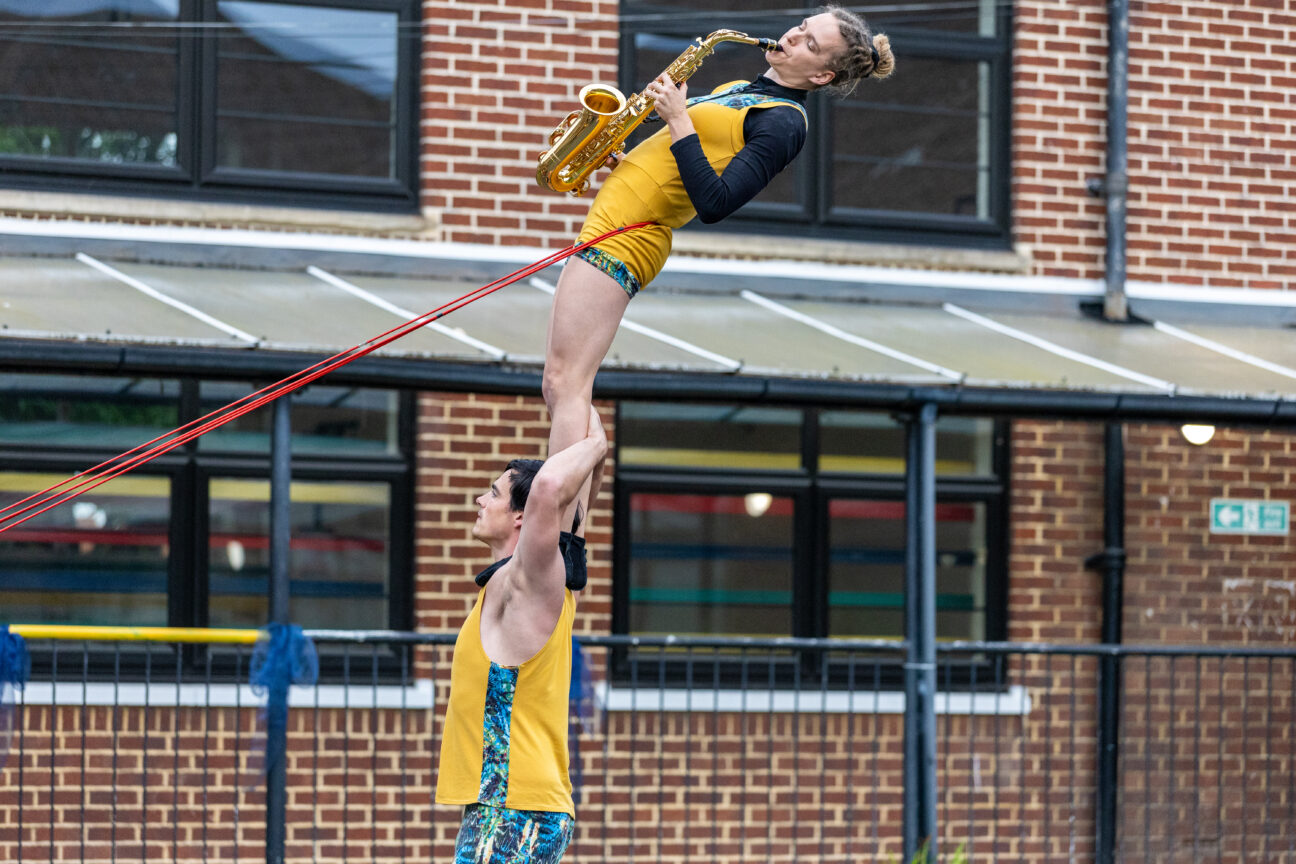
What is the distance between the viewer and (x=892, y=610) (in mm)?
9602

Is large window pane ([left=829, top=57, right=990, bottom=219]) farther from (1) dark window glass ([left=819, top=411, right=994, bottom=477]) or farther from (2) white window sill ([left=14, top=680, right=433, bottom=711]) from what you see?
(2) white window sill ([left=14, top=680, right=433, bottom=711])

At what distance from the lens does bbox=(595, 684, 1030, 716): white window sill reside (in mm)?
8797

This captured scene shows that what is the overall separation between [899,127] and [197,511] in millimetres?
4584

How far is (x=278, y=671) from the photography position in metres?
6.67

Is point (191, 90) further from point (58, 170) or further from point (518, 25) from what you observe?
point (518, 25)

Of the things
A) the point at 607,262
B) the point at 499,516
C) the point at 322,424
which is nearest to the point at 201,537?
the point at 322,424

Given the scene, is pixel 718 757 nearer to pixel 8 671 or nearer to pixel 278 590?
pixel 278 590

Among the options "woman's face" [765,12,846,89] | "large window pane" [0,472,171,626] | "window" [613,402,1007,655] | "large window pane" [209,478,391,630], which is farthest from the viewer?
"window" [613,402,1007,655]

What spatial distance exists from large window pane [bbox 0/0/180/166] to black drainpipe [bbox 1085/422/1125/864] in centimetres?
542

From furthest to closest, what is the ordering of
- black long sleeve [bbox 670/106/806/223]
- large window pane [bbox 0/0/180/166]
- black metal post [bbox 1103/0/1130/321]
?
black metal post [bbox 1103/0/1130/321] → large window pane [bbox 0/0/180/166] → black long sleeve [bbox 670/106/806/223]

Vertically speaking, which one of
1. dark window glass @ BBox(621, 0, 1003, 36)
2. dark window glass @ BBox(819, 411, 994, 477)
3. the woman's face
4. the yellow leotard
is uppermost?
dark window glass @ BBox(621, 0, 1003, 36)

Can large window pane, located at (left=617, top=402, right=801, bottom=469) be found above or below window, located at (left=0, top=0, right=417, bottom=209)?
below

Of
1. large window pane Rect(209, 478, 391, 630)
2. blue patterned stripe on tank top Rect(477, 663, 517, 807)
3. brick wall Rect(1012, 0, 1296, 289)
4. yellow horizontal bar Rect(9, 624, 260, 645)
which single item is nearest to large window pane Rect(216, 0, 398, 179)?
large window pane Rect(209, 478, 391, 630)

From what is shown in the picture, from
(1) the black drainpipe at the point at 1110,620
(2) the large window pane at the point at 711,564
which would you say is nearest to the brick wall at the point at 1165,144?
(1) the black drainpipe at the point at 1110,620
